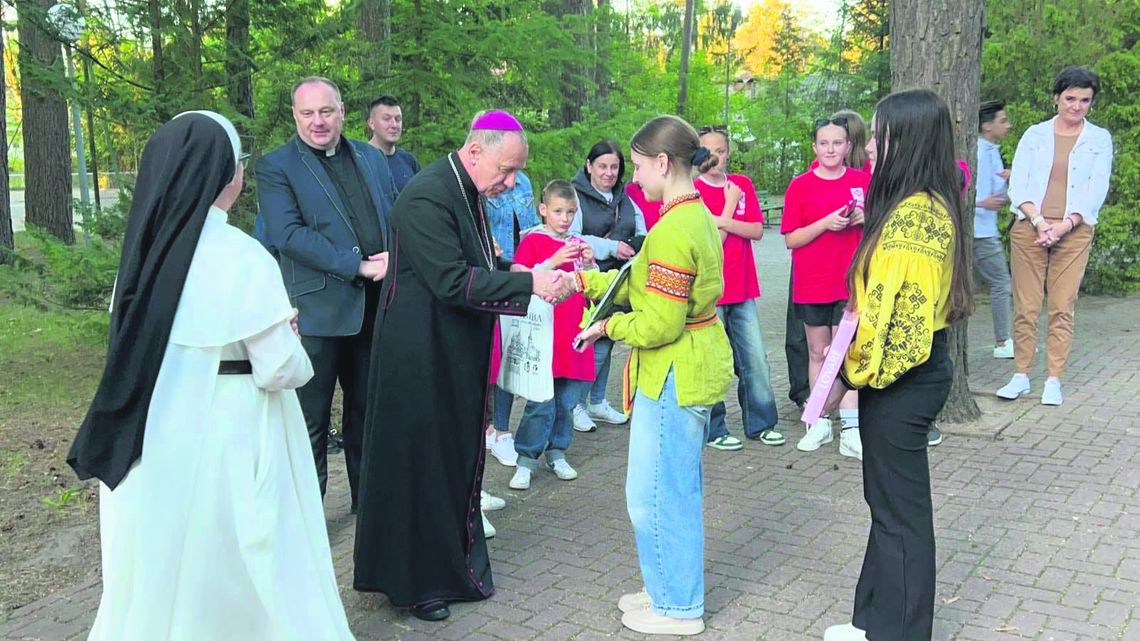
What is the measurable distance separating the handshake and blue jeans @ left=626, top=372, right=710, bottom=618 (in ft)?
1.69

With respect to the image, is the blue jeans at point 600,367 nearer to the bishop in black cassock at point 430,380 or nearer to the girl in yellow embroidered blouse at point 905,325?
the bishop in black cassock at point 430,380

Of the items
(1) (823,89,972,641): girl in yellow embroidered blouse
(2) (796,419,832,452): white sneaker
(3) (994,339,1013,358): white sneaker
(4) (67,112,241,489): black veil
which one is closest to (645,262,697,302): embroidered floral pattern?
(1) (823,89,972,641): girl in yellow embroidered blouse

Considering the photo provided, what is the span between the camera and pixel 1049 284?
769 cm

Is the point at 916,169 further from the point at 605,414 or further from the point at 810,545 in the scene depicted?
the point at 605,414

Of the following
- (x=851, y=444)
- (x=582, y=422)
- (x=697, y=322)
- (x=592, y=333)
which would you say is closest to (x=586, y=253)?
(x=592, y=333)

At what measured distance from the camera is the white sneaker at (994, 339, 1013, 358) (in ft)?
31.2

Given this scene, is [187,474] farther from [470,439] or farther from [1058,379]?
[1058,379]

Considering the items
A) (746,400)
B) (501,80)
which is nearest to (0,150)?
(501,80)

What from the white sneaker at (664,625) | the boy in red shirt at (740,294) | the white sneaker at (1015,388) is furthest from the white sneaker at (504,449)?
the white sneaker at (1015,388)

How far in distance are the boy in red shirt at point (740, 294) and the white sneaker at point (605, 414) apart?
0.89 meters

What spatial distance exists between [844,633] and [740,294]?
315cm

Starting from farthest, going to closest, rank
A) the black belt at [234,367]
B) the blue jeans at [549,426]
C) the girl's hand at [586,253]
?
the blue jeans at [549,426]
the girl's hand at [586,253]
the black belt at [234,367]

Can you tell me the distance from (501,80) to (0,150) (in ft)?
26.0

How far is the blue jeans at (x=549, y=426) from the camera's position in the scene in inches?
235
